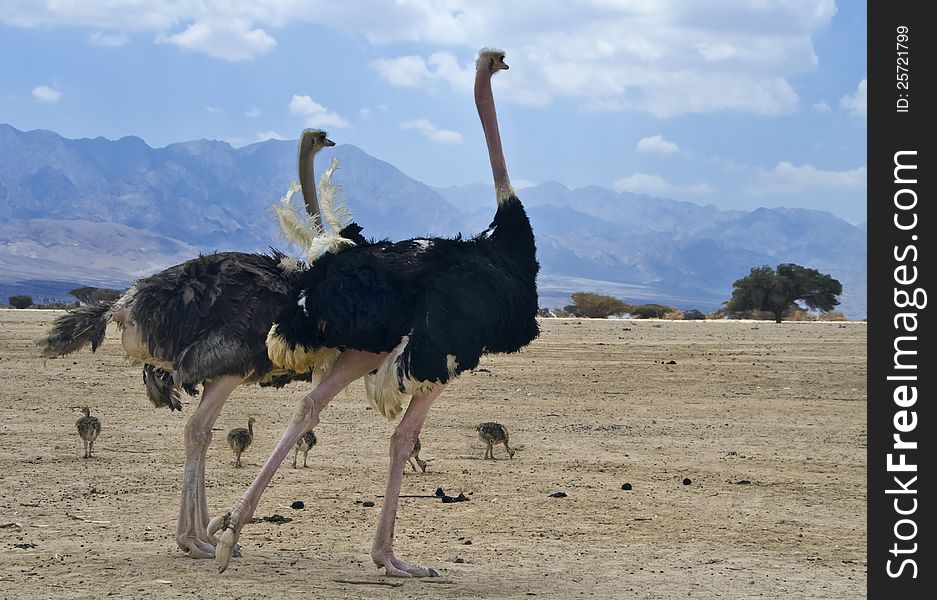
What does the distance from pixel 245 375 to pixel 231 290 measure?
428 mm

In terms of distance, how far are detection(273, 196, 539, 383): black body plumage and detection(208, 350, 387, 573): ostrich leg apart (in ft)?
0.67

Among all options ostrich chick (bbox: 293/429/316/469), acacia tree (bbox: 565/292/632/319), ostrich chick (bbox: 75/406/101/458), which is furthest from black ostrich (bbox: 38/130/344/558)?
acacia tree (bbox: 565/292/632/319)

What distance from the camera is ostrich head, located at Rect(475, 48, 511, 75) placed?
23.6ft

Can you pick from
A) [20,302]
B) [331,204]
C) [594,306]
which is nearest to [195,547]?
[331,204]

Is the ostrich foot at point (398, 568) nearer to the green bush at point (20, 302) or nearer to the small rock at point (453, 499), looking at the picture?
the small rock at point (453, 499)

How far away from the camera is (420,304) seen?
6.05 meters

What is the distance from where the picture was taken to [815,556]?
7051 mm

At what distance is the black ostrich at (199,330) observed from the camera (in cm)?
649

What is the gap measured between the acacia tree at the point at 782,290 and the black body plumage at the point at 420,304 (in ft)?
103

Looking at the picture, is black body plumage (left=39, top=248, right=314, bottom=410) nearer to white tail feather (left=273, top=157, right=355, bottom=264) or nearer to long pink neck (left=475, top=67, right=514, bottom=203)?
white tail feather (left=273, top=157, right=355, bottom=264)

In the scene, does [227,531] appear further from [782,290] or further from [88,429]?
[782,290]

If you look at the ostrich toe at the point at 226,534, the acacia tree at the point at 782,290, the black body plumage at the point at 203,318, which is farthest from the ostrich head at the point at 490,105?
the acacia tree at the point at 782,290
